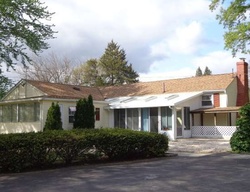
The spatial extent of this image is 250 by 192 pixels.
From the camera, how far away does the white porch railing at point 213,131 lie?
26641mm

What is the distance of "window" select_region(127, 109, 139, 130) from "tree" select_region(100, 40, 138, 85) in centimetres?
3133

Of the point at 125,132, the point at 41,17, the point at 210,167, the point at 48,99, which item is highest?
the point at 41,17

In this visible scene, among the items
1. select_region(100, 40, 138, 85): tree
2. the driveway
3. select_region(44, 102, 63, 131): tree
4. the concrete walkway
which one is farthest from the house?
select_region(100, 40, 138, 85): tree

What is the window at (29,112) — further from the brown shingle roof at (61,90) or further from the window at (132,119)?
the window at (132,119)

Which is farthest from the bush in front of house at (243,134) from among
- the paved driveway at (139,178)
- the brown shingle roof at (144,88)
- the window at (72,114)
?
the window at (72,114)

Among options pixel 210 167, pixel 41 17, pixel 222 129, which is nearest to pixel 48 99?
pixel 41 17

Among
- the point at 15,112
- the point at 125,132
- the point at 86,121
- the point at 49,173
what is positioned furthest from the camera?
the point at 15,112

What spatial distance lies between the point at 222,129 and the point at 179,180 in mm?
18621

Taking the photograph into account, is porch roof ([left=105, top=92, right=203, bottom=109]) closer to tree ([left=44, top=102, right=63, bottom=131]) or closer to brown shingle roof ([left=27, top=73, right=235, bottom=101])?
brown shingle roof ([left=27, top=73, right=235, bottom=101])

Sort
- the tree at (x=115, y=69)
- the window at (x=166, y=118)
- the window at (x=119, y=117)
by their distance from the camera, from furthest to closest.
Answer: the tree at (x=115, y=69) < the window at (x=119, y=117) < the window at (x=166, y=118)

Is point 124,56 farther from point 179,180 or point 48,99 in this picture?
point 179,180

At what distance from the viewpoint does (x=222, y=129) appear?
27.1 m

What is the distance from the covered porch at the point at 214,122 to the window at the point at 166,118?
7.59ft

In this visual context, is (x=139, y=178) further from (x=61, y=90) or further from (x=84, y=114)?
(x=61, y=90)
